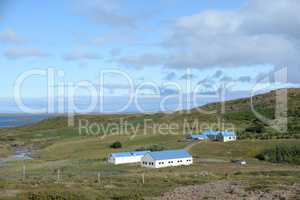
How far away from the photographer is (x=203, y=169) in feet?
153

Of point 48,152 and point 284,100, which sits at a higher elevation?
point 284,100

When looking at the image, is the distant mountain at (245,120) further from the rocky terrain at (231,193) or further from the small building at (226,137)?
the rocky terrain at (231,193)

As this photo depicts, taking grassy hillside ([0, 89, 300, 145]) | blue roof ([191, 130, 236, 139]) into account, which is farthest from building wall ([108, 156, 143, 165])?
grassy hillside ([0, 89, 300, 145])

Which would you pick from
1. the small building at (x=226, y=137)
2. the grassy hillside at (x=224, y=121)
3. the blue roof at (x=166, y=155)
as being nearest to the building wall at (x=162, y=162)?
the blue roof at (x=166, y=155)

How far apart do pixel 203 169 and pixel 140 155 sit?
46.5ft

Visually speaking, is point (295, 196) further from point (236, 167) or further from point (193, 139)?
point (193, 139)

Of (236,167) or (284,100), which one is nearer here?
(236,167)

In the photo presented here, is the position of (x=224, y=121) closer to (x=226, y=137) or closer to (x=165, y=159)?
(x=226, y=137)

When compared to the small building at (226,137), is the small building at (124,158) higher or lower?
lower

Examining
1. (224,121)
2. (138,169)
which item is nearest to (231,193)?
(138,169)

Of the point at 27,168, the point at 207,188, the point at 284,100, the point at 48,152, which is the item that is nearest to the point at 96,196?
the point at 207,188

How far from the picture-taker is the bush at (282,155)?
56706 millimetres

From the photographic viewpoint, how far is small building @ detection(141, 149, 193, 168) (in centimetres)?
5334

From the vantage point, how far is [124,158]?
5756 centimetres
